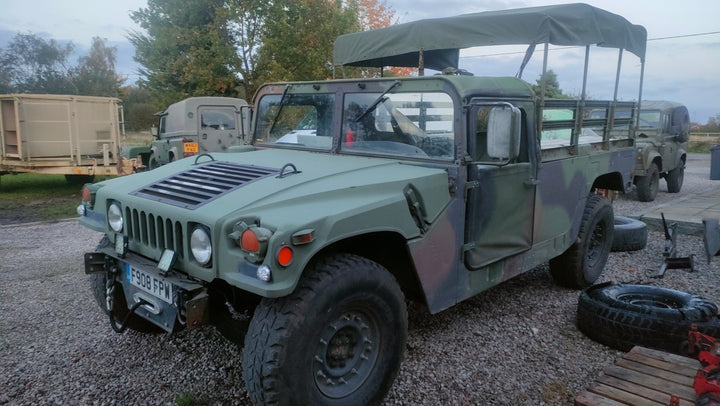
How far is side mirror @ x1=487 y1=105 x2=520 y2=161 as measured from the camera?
3146mm

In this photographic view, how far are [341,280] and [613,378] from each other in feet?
5.62

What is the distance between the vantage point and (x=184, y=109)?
475 inches

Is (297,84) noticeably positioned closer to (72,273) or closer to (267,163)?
(267,163)

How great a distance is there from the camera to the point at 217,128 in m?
12.6

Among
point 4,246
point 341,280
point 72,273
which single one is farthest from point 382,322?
point 4,246

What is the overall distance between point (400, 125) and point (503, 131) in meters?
0.77

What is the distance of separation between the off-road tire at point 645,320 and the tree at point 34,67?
35.8 meters

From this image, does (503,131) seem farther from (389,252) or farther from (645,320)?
(645,320)

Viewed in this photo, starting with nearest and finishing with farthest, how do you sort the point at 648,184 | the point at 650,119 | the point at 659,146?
the point at 648,184 → the point at 659,146 → the point at 650,119

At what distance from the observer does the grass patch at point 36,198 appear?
9.68 meters

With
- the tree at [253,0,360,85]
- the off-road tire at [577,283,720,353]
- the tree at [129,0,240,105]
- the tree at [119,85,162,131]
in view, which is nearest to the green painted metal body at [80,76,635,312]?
the off-road tire at [577,283,720,353]

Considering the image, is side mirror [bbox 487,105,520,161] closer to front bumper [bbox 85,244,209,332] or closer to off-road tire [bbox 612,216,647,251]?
front bumper [bbox 85,244,209,332]

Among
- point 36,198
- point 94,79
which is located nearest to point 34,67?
point 94,79

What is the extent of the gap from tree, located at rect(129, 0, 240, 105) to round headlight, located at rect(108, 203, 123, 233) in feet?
46.1
